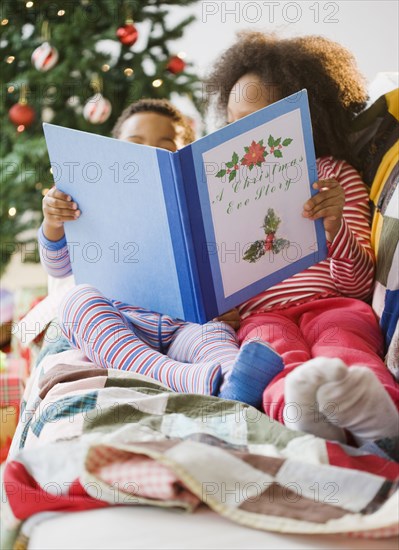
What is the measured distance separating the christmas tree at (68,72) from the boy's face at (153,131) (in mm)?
569

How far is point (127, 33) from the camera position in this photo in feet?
7.27

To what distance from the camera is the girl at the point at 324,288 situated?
798 millimetres

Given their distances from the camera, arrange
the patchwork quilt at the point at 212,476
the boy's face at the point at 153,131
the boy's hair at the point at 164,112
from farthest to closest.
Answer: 1. the boy's hair at the point at 164,112
2. the boy's face at the point at 153,131
3. the patchwork quilt at the point at 212,476

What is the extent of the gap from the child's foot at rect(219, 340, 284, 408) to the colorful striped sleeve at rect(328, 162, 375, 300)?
38 centimetres

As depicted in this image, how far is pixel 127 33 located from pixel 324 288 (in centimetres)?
122

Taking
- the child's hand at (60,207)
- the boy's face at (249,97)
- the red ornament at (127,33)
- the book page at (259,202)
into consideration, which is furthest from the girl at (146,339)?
the red ornament at (127,33)

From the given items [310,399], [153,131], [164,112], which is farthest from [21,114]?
[310,399]

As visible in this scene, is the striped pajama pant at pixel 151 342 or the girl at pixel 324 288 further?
the striped pajama pant at pixel 151 342

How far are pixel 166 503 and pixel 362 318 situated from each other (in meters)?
0.61

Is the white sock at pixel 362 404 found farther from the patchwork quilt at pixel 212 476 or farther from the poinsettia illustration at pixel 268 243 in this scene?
the poinsettia illustration at pixel 268 243

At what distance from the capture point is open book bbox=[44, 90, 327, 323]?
3.78ft

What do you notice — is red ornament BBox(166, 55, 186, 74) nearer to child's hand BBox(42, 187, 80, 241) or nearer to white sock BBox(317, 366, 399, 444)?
child's hand BBox(42, 187, 80, 241)

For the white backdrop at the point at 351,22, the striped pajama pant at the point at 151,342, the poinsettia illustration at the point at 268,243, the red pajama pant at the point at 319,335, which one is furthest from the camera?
the white backdrop at the point at 351,22

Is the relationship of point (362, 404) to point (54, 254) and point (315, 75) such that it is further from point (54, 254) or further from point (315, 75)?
point (315, 75)
